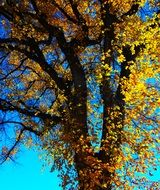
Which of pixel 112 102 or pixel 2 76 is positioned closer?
pixel 112 102

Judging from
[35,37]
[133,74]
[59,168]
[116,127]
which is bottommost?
[59,168]

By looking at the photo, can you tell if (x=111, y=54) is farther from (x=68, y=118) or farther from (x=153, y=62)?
(x=68, y=118)

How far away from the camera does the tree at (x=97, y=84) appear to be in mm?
29344

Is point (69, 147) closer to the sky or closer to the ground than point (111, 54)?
closer to the ground

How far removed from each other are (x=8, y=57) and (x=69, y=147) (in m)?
11.3

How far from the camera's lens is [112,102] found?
30.1 meters

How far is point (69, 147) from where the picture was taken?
29828mm

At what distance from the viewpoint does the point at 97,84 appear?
32594 millimetres

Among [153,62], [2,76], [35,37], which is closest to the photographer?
[153,62]

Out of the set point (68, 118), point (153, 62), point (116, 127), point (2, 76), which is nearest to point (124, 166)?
point (116, 127)

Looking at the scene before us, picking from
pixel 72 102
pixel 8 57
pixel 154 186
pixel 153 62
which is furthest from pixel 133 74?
pixel 8 57

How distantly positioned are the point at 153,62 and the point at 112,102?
3608 millimetres

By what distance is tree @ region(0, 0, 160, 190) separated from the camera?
29344mm

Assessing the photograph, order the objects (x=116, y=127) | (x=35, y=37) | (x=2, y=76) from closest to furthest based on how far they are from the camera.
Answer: (x=116, y=127) → (x=35, y=37) → (x=2, y=76)
